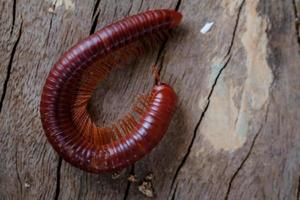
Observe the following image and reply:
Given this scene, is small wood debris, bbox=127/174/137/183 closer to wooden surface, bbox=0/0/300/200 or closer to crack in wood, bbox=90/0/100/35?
wooden surface, bbox=0/0/300/200

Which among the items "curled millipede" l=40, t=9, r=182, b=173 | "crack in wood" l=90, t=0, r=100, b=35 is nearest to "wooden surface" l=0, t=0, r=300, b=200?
"crack in wood" l=90, t=0, r=100, b=35

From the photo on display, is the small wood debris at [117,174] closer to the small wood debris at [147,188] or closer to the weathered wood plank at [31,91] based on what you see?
the small wood debris at [147,188]

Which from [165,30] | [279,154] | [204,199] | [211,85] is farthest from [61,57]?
[279,154]

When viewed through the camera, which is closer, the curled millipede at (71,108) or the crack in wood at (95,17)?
the curled millipede at (71,108)

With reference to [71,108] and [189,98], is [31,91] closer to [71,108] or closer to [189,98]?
[71,108]

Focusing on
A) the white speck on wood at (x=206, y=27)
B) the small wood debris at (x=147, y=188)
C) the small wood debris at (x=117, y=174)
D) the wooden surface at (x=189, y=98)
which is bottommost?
the small wood debris at (x=147, y=188)

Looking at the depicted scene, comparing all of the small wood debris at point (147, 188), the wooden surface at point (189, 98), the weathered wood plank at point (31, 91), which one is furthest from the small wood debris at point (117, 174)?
the weathered wood plank at point (31, 91)

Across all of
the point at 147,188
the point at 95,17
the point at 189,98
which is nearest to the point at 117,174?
the point at 147,188
